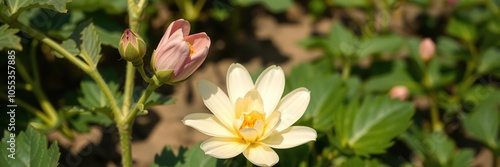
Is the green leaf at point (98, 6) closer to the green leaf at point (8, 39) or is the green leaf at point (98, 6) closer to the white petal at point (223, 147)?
the green leaf at point (8, 39)

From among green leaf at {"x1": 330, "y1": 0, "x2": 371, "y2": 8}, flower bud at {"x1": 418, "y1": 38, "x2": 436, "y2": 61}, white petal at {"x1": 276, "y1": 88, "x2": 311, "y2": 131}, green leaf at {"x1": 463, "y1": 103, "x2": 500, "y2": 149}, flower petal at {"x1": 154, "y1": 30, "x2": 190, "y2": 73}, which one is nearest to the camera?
flower petal at {"x1": 154, "y1": 30, "x2": 190, "y2": 73}

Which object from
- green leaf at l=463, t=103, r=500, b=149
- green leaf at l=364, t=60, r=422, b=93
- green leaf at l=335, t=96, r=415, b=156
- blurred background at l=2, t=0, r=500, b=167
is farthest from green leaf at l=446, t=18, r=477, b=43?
green leaf at l=335, t=96, r=415, b=156

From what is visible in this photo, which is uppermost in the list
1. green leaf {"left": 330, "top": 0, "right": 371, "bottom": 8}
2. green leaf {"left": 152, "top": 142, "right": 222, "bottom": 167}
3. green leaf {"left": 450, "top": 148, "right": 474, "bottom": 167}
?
green leaf {"left": 152, "top": 142, "right": 222, "bottom": 167}

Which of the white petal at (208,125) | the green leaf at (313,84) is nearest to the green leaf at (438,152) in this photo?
the green leaf at (313,84)

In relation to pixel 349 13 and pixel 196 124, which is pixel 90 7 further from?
pixel 349 13

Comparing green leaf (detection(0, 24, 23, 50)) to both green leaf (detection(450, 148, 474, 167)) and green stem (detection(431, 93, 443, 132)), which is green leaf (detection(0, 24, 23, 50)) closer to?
green leaf (detection(450, 148, 474, 167))

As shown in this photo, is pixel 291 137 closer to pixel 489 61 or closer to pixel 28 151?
pixel 28 151
